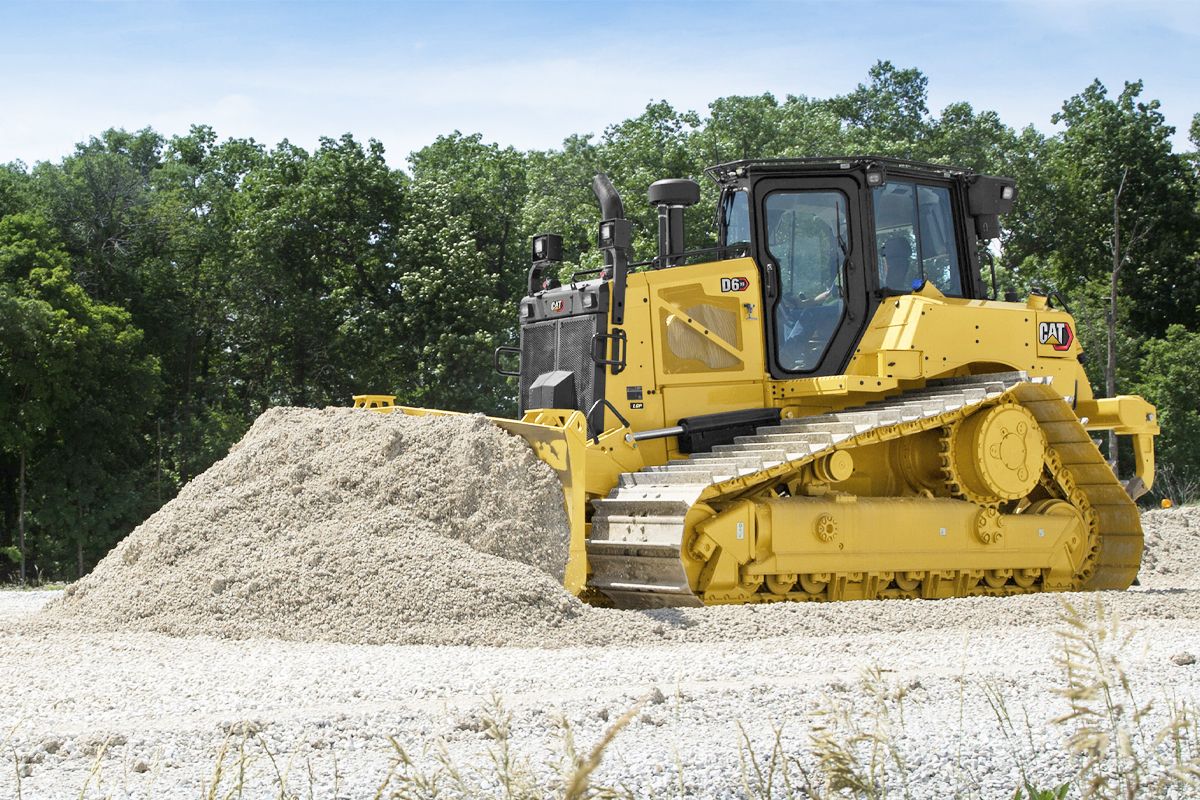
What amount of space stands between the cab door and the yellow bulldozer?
0.06ft

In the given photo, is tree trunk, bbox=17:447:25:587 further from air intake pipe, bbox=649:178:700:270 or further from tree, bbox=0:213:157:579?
air intake pipe, bbox=649:178:700:270

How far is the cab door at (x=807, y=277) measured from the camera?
10891 millimetres

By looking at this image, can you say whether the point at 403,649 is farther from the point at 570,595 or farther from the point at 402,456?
the point at 402,456

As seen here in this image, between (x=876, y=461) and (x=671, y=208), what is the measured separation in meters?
2.71

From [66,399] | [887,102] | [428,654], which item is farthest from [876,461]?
[887,102]

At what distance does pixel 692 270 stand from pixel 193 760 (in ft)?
22.7

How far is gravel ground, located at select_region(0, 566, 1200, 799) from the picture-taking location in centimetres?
430

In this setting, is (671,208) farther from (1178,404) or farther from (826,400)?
(1178,404)

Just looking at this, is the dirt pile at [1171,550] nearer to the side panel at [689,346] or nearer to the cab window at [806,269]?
the cab window at [806,269]

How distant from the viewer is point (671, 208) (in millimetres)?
10891

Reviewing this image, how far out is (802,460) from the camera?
9.52m

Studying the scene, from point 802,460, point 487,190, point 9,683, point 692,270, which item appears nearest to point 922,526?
point 802,460

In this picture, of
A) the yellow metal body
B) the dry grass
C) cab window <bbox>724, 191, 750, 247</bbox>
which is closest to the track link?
the yellow metal body

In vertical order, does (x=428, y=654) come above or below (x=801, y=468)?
below
